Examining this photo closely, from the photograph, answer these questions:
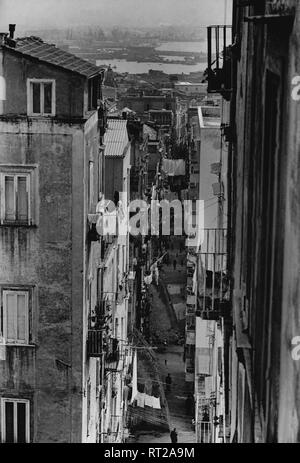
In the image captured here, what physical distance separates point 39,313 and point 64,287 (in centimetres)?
20

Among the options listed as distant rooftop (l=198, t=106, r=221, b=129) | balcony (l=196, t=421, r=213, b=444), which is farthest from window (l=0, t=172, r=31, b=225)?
distant rooftop (l=198, t=106, r=221, b=129)

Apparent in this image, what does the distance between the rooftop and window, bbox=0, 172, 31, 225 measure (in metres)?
3.98

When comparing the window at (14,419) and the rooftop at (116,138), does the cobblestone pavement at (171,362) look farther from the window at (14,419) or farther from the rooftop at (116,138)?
the window at (14,419)

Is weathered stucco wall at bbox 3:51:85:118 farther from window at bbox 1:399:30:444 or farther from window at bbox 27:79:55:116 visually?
window at bbox 1:399:30:444

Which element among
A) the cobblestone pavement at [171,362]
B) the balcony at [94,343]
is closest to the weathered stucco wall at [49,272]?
the balcony at [94,343]

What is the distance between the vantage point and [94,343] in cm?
602

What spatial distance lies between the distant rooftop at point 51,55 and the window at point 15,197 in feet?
2.04

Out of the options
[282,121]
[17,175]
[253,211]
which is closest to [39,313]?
[17,175]

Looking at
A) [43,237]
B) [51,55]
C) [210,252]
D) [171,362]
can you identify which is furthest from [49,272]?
[171,362]

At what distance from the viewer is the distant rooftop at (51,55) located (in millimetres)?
5349

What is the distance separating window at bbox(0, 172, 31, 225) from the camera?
17.6 feet

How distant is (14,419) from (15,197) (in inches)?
49.4

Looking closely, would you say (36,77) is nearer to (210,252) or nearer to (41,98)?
(41,98)

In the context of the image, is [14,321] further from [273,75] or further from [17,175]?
[273,75]
